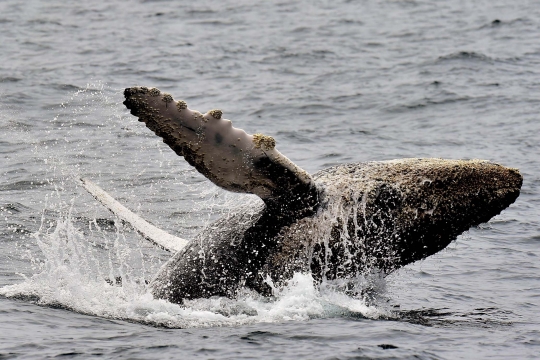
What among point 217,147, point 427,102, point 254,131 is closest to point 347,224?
point 217,147

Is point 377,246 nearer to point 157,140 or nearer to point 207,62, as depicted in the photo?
point 157,140

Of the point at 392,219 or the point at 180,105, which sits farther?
the point at 392,219

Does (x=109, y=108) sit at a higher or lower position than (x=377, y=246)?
higher

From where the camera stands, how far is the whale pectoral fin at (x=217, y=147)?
449 inches

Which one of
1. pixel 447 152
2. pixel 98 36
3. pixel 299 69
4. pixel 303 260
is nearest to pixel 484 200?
pixel 303 260

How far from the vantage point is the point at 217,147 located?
1166cm

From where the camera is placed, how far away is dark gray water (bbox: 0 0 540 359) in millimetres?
11859

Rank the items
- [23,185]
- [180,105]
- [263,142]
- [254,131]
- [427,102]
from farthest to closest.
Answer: [427,102]
[254,131]
[23,185]
[263,142]
[180,105]

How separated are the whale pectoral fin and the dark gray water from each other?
144 centimetres

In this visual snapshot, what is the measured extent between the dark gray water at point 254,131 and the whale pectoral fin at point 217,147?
4.72ft

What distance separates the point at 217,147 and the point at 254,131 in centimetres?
1293

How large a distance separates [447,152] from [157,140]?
6454mm

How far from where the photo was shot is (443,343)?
1157 centimetres

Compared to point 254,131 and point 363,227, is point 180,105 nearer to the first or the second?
point 363,227
